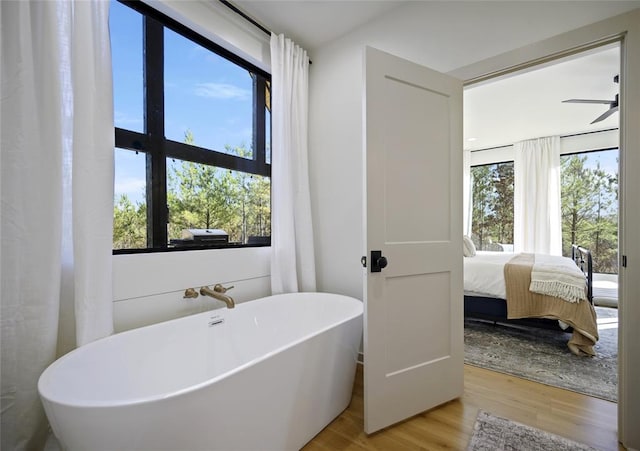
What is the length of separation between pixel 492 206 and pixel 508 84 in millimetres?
3371

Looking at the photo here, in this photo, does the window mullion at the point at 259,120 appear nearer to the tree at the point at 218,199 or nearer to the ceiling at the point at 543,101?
the tree at the point at 218,199

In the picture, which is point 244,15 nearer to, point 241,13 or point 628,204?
point 241,13

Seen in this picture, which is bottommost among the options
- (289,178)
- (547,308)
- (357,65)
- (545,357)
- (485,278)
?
(545,357)

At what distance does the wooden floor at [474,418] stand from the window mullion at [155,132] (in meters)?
1.52

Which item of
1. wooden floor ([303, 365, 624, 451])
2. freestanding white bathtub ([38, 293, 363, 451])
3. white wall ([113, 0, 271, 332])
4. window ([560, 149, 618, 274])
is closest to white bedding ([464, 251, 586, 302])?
wooden floor ([303, 365, 624, 451])

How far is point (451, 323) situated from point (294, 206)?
4.75 feet

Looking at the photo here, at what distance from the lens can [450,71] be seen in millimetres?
1972

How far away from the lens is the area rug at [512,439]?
1.47m

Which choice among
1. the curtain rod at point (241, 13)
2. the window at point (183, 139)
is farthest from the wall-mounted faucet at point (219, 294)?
the curtain rod at point (241, 13)

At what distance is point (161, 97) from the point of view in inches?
74.2

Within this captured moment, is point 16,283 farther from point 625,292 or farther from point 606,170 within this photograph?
point 606,170

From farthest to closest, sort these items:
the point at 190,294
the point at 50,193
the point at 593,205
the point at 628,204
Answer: the point at 593,205, the point at 190,294, the point at 628,204, the point at 50,193

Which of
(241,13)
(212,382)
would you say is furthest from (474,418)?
Result: (241,13)

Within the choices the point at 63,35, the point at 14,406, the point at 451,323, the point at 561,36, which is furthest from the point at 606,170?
the point at 14,406
